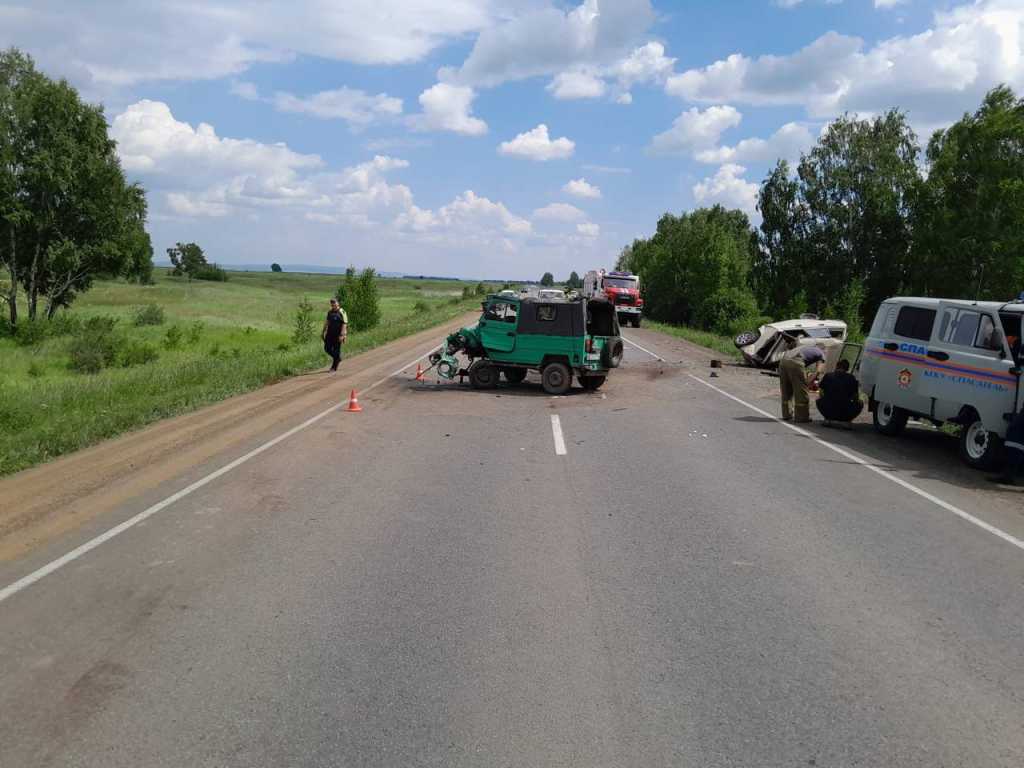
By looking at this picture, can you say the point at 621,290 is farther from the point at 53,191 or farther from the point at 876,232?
the point at 53,191

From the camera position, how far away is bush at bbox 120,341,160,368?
118ft

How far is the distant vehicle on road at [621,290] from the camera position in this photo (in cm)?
5022

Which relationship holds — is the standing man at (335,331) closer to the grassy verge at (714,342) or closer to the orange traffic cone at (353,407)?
the orange traffic cone at (353,407)

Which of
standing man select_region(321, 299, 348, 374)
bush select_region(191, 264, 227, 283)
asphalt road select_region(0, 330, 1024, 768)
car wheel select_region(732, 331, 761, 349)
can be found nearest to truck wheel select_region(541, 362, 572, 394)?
standing man select_region(321, 299, 348, 374)

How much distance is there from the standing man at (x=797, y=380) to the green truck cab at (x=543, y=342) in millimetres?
4498

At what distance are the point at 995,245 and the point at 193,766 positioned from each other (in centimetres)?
4625

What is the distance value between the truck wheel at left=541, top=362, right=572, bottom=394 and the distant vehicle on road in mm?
31344

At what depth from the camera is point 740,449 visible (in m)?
12.2

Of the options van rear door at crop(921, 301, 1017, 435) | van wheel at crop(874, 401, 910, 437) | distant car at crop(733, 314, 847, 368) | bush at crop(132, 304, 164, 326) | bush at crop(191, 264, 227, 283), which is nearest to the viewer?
van rear door at crop(921, 301, 1017, 435)

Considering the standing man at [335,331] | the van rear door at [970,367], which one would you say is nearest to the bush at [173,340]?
the standing man at [335,331]

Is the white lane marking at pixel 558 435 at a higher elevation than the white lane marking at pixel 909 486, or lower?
lower

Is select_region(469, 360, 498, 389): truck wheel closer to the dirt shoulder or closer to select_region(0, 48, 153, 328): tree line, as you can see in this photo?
the dirt shoulder

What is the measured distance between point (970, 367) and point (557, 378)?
910 centimetres

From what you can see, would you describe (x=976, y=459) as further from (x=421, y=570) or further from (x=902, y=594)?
(x=421, y=570)
